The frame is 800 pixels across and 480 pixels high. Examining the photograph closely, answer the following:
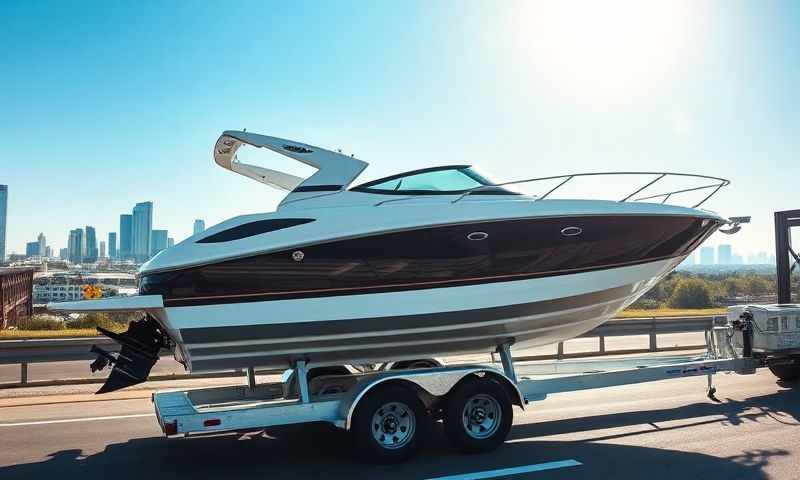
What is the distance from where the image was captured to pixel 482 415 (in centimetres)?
633

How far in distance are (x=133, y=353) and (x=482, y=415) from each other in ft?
11.9

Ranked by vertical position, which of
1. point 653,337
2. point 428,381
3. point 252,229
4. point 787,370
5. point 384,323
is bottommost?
point 787,370

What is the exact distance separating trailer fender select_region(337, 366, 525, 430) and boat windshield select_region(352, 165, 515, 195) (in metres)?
1.96

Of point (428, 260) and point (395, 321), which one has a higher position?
point (428, 260)

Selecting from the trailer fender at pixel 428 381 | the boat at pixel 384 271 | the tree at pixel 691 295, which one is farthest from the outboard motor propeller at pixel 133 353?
the tree at pixel 691 295

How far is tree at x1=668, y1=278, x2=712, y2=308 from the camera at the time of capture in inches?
1105

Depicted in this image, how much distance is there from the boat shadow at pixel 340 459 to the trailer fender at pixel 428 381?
1.73 ft

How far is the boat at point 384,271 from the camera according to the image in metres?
6.08

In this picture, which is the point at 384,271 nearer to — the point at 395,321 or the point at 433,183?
the point at 395,321

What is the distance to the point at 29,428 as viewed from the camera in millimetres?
7168

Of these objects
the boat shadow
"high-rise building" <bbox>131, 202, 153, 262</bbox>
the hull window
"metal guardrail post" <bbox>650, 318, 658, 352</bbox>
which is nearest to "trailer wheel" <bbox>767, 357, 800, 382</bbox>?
the boat shadow

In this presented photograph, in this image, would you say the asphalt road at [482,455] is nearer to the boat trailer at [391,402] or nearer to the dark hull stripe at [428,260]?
the boat trailer at [391,402]

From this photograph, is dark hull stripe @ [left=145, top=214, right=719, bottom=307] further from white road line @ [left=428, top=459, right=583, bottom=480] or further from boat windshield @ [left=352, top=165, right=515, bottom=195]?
white road line @ [left=428, top=459, right=583, bottom=480]

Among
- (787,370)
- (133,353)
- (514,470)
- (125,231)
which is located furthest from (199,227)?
(125,231)
